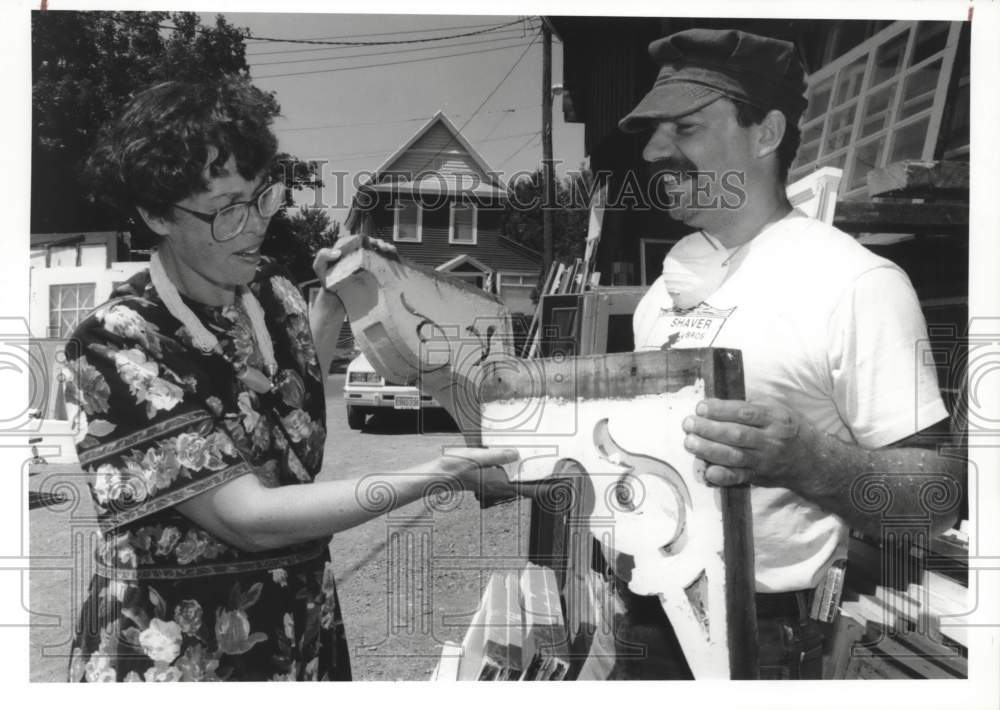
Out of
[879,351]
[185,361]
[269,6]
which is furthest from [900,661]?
[269,6]

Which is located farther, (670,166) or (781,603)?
(670,166)

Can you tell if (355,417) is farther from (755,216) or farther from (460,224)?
Result: (755,216)

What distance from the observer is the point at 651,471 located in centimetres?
160

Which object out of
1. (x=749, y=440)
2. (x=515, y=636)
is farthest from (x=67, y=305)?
(x=749, y=440)

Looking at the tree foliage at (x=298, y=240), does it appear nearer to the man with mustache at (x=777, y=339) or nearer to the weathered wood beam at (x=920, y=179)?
the man with mustache at (x=777, y=339)

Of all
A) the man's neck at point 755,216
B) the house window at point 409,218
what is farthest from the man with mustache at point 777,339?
the house window at point 409,218

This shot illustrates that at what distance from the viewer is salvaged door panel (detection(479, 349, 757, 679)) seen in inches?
58.4

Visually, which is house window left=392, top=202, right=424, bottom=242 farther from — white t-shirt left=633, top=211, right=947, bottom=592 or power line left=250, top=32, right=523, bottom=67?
white t-shirt left=633, top=211, right=947, bottom=592

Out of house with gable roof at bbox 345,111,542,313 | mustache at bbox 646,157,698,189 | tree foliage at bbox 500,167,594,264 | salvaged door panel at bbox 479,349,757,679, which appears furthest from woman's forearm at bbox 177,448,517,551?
mustache at bbox 646,157,698,189

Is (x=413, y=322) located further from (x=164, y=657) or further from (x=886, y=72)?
(x=886, y=72)

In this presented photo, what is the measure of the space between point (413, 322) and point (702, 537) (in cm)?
85

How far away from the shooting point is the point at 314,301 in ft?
6.25

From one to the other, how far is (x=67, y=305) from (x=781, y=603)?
188 centimetres

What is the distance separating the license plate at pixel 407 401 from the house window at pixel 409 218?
42 centimetres
